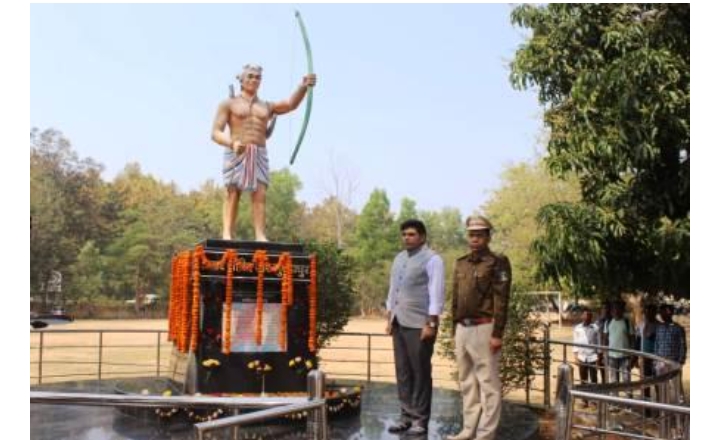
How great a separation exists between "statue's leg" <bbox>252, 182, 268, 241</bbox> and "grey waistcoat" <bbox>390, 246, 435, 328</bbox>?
2.06 m

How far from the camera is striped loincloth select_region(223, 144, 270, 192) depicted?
23.0 ft

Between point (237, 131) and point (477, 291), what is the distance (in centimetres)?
310

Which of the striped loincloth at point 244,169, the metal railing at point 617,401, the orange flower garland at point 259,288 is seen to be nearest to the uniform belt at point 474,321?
the metal railing at point 617,401

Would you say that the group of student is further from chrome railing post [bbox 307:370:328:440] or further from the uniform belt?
chrome railing post [bbox 307:370:328:440]

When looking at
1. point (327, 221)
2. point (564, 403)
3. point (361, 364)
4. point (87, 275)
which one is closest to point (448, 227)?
point (327, 221)

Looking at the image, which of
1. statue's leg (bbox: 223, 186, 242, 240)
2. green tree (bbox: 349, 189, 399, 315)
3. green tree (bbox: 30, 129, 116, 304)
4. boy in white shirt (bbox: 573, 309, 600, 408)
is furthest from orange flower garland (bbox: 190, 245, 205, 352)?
green tree (bbox: 349, 189, 399, 315)

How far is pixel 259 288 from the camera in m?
6.62

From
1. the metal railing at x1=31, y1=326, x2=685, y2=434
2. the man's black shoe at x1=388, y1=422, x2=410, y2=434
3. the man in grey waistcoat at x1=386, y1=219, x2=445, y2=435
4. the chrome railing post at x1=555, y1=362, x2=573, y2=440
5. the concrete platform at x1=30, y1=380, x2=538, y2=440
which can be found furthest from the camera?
the concrete platform at x1=30, y1=380, x2=538, y2=440

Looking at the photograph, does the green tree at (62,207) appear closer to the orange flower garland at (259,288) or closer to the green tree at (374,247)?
the green tree at (374,247)

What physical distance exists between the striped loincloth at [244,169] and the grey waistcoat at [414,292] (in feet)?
7.08

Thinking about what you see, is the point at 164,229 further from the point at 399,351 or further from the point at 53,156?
the point at 399,351

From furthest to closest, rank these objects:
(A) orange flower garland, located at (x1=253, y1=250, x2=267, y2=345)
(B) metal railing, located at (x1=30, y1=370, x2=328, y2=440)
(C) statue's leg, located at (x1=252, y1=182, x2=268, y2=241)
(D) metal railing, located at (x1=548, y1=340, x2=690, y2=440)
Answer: (C) statue's leg, located at (x1=252, y1=182, x2=268, y2=241) < (A) orange flower garland, located at (x1=253, y1=250, x2=267, y2=345) < (D) metal railing, located at (x1=548, y1=340, x2=690, y2=440) < (B) metal railing, located at (x1=30, y1=370, x2=328, y2=440)

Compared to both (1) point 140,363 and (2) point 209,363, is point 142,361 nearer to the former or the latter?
(1) point 140,363

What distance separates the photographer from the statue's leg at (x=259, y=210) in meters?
7.13
